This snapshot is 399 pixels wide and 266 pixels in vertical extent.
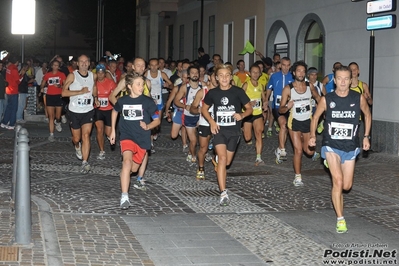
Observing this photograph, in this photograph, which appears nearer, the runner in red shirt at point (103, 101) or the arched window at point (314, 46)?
the runner in red shirt at point (103, 101)

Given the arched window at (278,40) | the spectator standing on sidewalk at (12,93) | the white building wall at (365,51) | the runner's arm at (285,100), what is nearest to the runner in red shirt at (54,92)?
the spectator standing on sidewalk at (12,93)

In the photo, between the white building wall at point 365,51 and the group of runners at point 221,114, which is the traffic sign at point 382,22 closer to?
the white building wall at point 365,51

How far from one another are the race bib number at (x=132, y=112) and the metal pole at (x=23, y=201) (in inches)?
111

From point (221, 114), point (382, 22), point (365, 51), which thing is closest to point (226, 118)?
point (221, 114)

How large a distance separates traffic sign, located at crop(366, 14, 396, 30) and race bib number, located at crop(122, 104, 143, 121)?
24.1 feet

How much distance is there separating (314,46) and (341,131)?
1362 cm

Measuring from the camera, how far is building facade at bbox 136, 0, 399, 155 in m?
17.1

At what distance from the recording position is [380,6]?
16016 mm

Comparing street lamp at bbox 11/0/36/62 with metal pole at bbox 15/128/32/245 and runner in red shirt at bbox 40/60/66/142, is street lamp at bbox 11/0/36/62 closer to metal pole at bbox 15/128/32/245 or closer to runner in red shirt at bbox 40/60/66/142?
runner in red shirt at bbox 40/60/66/142

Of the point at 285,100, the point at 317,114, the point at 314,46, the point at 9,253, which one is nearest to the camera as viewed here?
the point at 9,253

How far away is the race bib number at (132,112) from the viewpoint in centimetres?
1027

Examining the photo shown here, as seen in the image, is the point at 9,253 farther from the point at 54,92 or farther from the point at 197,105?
the point at 54,92

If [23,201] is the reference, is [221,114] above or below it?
above

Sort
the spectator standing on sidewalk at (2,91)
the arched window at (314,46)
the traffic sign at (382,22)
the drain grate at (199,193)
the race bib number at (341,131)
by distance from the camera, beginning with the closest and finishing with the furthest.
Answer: the race bib number at (341,131) → the drain grate at (199,193) → the traffic sign at (382,22) → the spectator standing on sidewalk at (2,91) → the arched window at (314,46)
